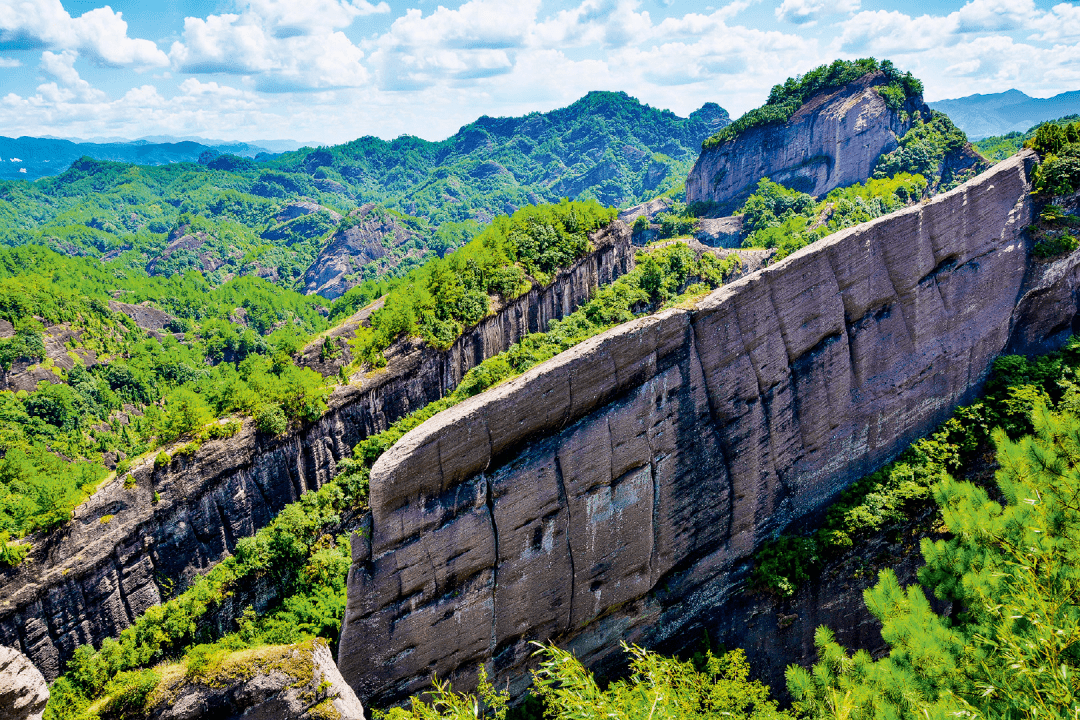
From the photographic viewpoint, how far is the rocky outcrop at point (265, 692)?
55.6 ft

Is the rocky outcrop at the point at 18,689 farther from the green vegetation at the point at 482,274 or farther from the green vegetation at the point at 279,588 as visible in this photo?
the green vegetation at the point at 482,274

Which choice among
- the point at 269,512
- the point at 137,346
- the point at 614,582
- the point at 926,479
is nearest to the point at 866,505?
the point at 926,479

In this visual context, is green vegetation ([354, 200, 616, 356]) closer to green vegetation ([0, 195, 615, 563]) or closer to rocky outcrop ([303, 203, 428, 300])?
green vegetation ([0, 195, 615, 563])

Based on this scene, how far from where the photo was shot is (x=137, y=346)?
74.8 metres

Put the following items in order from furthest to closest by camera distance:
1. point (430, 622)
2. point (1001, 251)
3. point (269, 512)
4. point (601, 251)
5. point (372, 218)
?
point (372, 218) → point (601, 251) → point (269, 512) → point (1001, 251) → point (430, 622)

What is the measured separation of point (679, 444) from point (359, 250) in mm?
145525

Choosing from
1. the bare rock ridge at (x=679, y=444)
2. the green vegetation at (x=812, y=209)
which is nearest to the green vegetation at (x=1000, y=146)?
the green vegetation at (x=812, y=209)

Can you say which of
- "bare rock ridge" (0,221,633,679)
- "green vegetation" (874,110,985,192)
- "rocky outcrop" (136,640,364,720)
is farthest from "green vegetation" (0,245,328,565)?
"green vegetation" (874,110,985,192)

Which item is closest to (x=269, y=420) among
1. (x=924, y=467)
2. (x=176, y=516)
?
(x=176, y=516)

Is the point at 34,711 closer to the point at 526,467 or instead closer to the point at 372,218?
the point at 526,467

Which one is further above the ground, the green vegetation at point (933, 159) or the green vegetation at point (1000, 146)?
the green vegetation at point (933, 159)

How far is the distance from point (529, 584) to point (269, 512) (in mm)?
18721

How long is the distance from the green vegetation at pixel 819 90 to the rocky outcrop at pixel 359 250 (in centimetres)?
8710

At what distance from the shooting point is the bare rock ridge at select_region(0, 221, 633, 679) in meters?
26.0
